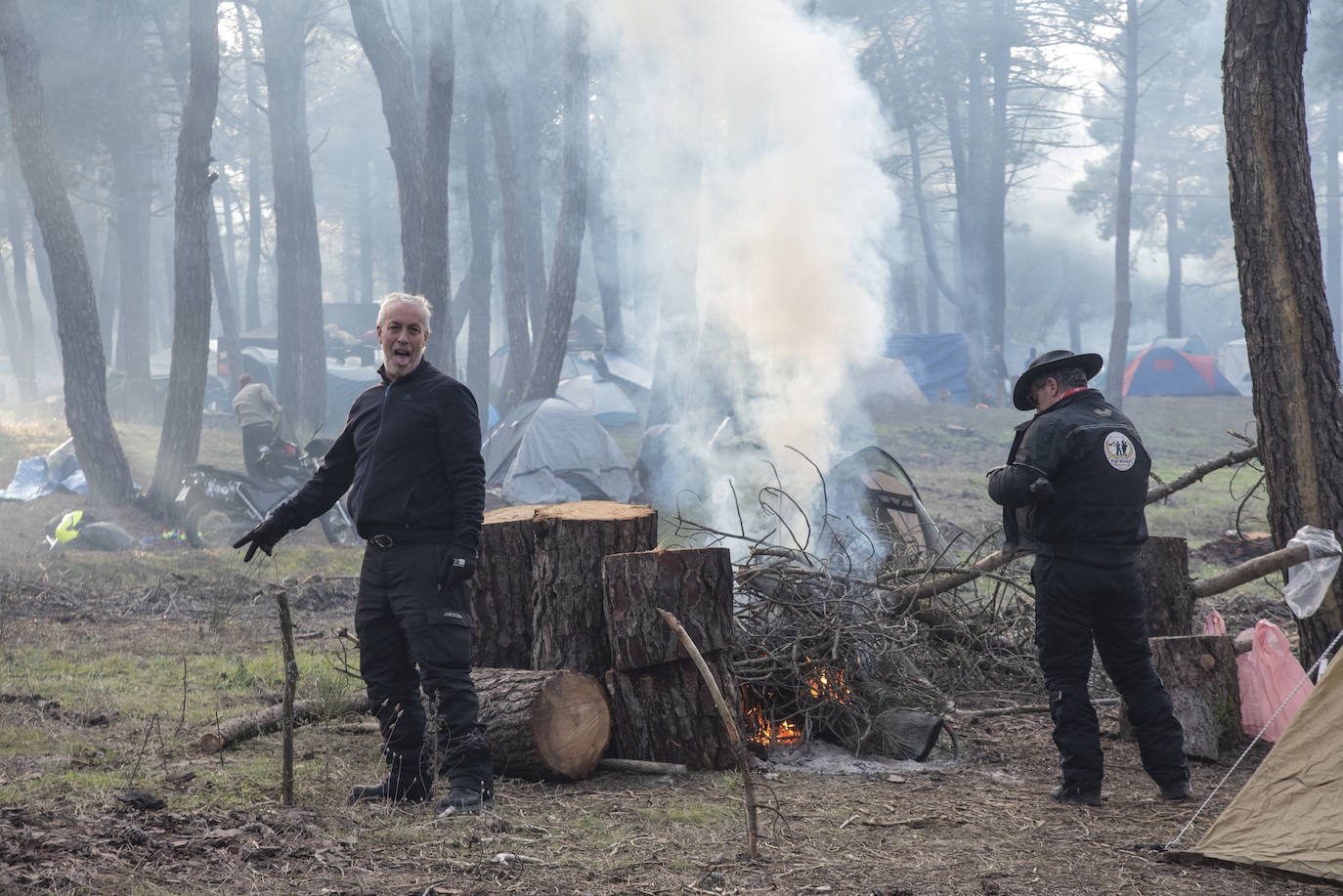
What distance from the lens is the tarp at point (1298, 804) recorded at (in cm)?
338

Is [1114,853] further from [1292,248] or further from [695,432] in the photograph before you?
[695,432]

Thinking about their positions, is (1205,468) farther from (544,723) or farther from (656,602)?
(544,723)

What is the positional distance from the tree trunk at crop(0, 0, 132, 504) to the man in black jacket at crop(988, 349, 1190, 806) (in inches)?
470

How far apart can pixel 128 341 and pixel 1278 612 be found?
22430mm

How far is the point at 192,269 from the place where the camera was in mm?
13969

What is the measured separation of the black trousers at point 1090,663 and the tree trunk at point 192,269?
11830 millimetres

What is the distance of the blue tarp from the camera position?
31484mm

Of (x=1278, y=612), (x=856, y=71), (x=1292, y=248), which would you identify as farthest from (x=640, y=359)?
(x=1292, y=248)

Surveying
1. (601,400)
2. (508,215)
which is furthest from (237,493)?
(601,400)

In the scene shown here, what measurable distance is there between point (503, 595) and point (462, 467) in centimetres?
130

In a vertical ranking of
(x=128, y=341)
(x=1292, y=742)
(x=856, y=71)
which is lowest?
(x=1292, y=742)

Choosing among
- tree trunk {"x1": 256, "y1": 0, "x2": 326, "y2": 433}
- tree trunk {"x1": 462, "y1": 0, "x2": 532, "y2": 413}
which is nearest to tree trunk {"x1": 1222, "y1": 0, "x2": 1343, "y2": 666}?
tree trunk {"x1": 462, "y1": 0, "x2": 532, "y2": 413}

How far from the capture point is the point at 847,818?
401 cm

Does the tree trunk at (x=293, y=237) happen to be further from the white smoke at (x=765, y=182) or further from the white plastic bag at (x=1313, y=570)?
the white plastic bag at (x=1313, y=570)
